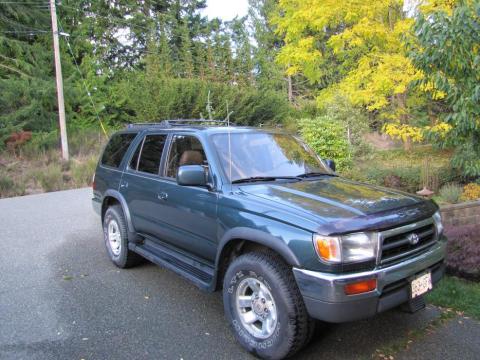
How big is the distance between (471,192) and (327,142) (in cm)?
345

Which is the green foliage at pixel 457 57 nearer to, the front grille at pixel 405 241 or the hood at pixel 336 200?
the hood at pixel 336 200

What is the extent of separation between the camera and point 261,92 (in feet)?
76.7

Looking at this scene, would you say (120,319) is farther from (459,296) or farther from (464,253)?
(464,253)

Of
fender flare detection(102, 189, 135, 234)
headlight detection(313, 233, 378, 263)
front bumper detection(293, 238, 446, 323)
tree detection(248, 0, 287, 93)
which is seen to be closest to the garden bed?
front bumper detection(293, 238, 446, 323)

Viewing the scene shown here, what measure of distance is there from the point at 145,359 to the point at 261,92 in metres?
21.1

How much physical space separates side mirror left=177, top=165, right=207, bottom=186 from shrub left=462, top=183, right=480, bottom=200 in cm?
612

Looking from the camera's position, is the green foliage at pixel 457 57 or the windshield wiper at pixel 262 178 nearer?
the windshield wiper at pixel 262 178

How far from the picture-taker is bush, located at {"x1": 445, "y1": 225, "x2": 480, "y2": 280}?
469 centimetres

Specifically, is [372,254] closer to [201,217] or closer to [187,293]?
[201,217]

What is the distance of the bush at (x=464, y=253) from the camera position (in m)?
4.69

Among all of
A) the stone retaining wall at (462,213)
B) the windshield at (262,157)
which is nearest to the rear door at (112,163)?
the windshield at (262,157)

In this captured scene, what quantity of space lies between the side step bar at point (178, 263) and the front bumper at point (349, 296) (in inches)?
43.8

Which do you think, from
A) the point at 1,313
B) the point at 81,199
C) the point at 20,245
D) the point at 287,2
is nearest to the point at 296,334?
the point at 1,313

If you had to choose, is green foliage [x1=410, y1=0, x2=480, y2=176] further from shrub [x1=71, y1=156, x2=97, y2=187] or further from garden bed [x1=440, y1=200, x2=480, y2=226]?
shrub [x1=71, y1=156, x2=97, y2=187]
